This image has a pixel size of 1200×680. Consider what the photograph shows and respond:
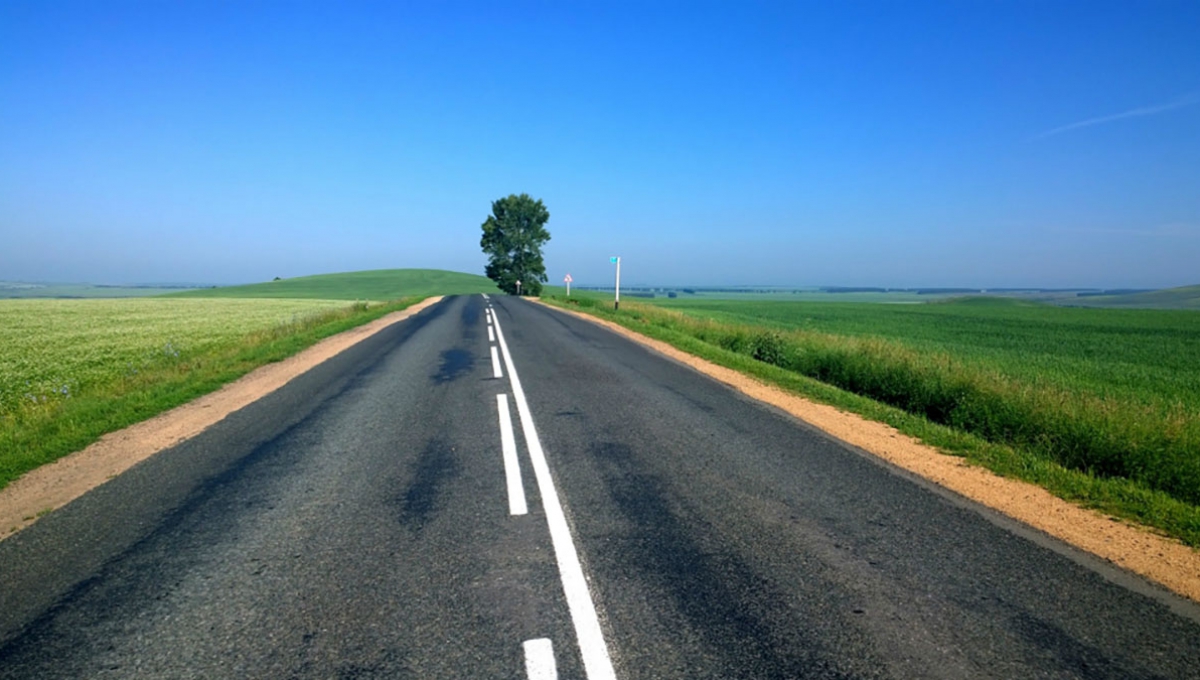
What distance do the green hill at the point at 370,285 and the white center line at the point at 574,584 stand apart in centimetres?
9227

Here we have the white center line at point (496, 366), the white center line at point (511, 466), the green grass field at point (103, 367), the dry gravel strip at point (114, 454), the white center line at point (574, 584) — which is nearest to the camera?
the white center line at point (574, 584)

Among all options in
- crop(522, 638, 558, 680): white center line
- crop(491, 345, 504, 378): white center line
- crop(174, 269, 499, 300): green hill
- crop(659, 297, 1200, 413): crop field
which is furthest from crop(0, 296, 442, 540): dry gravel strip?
crop(174, 269, 499, 300): green hill

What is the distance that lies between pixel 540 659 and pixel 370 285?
118110mm

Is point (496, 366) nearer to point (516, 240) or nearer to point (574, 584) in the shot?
point (574, 584)

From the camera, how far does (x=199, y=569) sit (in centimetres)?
398

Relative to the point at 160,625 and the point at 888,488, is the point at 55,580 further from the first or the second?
the point at 888,488

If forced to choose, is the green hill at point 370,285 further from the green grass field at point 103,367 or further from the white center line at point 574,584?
the white center line at point 574,584

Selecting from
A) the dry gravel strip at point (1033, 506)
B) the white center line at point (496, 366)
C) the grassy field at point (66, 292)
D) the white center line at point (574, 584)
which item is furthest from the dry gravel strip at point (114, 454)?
the grassy field at point (66, 292)

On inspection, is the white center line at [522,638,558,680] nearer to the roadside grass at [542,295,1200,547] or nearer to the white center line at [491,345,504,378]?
the roadside grass at [542,295,1200,547]

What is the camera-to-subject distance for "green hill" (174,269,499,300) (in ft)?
322

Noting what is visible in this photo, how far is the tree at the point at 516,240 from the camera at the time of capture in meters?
79.9

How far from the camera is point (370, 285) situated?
113250 millimetres

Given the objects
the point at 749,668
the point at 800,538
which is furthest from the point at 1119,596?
the point at 749,668

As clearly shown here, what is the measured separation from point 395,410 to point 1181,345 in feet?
112
